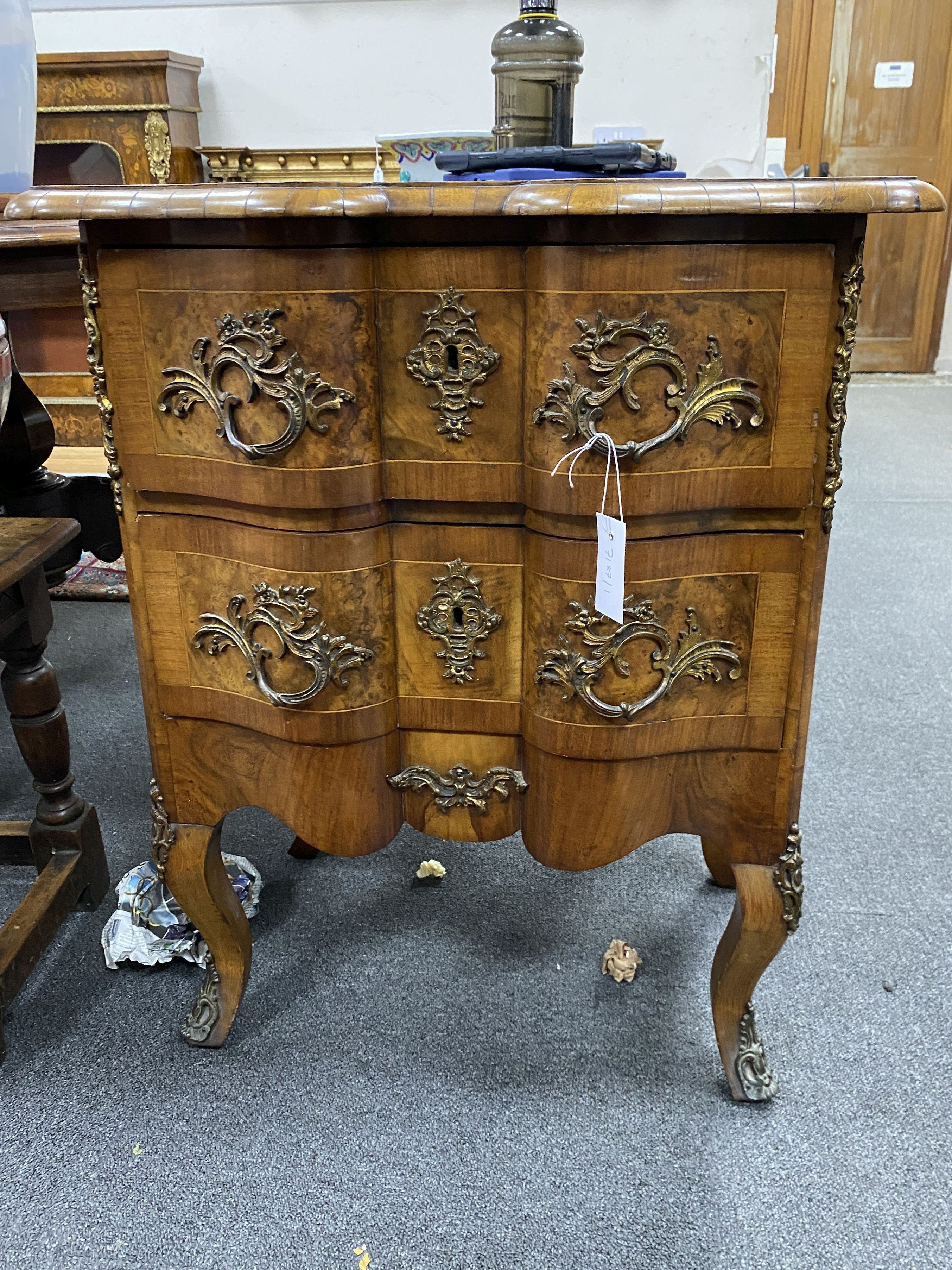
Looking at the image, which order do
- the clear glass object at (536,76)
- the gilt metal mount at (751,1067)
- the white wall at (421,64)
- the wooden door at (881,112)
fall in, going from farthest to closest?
the wooden door at (881,112) < the white wall at (421,64) < the gilt metal mount at (751,1067) < the clear glass object at (536,76)

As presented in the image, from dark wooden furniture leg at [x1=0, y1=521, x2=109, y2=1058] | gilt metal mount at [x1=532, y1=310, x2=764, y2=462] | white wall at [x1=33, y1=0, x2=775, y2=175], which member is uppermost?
white wall at [x1=33, y1=0, x2=775, y2=175]

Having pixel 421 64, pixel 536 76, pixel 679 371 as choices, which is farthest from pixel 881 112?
pixel 679 371

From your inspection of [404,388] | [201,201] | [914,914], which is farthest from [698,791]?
[201,201]

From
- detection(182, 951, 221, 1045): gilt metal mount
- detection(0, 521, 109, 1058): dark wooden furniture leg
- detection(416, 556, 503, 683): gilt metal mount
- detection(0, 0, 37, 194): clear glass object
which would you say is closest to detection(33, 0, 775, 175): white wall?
detection(0, 0, 37, 194): clear glass object

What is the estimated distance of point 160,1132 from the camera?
1.15 metres

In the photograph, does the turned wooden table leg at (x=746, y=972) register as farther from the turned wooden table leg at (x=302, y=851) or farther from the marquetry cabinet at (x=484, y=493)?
the turned wooden table leg at (x=302, y=851)

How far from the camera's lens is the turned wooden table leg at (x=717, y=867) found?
1.54m

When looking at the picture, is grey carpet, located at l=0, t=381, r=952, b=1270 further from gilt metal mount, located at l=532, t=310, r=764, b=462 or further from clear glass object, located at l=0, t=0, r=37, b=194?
clear glass object, located at l=0, t=0, r=37, b=194

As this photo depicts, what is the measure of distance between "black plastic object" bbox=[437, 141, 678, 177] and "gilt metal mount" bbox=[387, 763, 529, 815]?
0.61 metres

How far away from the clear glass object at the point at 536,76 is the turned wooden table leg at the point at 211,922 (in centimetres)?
85

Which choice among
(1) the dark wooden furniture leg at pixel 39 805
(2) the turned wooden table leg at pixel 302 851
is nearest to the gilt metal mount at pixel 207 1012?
(1) the dark wooden furniture leg at pixel 39 805

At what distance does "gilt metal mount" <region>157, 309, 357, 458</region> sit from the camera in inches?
35.5

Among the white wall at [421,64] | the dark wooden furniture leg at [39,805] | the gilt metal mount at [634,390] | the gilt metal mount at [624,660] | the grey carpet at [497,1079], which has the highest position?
the white wall at [421,64]

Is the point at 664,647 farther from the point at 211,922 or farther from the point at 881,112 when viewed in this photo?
the point at 881,112
